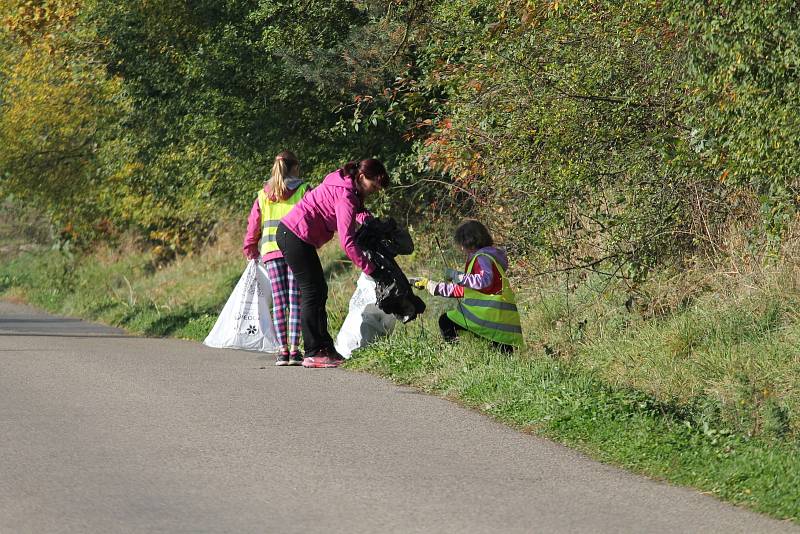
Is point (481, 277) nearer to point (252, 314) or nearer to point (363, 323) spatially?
point (363, 323)

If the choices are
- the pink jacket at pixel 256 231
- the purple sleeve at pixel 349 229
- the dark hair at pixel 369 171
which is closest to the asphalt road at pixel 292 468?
the purple sleeve at pixel 349 229

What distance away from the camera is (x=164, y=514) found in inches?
246

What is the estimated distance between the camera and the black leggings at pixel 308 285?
1162 centimetres

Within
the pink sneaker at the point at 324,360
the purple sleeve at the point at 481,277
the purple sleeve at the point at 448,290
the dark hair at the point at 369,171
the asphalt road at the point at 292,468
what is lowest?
the asphalt road at the point at 292,468

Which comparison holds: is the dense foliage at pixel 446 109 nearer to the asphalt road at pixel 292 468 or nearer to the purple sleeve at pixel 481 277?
the purple sleeve at pixel 481 277

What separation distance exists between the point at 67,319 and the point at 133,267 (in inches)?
283

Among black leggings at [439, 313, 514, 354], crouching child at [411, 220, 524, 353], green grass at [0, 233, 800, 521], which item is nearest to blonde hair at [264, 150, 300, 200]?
green grass at [0, 233, 800, 521]

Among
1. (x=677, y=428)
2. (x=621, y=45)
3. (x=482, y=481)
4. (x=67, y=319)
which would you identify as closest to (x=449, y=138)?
(x=621, y=45)

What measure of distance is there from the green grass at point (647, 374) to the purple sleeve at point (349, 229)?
0.81m

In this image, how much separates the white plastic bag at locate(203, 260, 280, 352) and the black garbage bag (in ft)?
5.48

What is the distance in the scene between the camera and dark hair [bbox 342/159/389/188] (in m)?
11.2

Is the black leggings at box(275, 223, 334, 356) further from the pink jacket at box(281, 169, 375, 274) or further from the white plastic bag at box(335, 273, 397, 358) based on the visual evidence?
the white plastic bag at box(335, 273, 397, 358)

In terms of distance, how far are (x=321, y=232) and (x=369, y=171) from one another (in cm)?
73

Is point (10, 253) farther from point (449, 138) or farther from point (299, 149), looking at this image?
point (449, 138)
